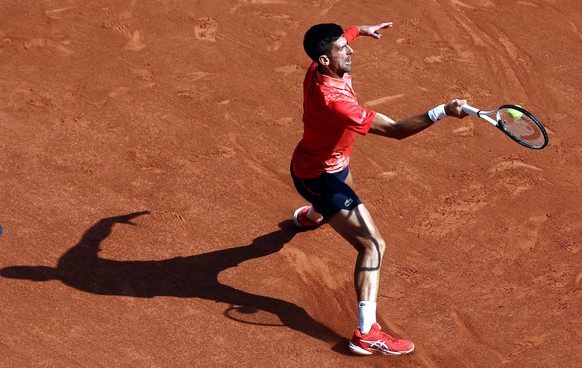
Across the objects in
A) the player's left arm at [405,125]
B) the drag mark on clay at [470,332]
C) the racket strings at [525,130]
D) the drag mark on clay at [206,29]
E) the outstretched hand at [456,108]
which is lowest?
the drag mark on clay at [470,332]

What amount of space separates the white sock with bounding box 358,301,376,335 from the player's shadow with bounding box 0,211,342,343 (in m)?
0.40

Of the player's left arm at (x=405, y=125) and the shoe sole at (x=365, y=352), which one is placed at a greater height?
the player's left arm at (x=405, y=125)

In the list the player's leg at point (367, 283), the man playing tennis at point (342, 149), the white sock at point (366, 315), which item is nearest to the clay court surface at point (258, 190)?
the player's leg at point (367, 283)

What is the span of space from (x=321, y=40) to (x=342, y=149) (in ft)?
3.49

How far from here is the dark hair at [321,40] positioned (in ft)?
27.6

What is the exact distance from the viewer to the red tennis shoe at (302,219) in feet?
32.6

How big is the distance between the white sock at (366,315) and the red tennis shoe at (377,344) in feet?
0.14

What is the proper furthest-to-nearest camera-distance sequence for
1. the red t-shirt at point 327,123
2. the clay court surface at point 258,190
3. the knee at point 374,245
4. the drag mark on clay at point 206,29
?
the drag mark on clay at point 206,29 → the clay court surface at point 258,190 → the knee at point 374,245 → the red t-shirt at point 327,123

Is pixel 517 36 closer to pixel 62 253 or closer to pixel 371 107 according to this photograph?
pixel 371 107

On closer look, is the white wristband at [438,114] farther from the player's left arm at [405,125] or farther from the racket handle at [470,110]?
the racket handle at [470,110]

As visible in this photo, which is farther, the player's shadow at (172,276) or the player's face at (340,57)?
the player's shadow at (172,276)

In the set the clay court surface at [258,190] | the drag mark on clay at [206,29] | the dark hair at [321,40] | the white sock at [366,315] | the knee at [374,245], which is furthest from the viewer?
the drag mark on clay at [206,29]

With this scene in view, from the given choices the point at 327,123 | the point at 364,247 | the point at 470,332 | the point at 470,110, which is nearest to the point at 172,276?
the point at 364,247

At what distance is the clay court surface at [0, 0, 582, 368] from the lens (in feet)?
29.4
